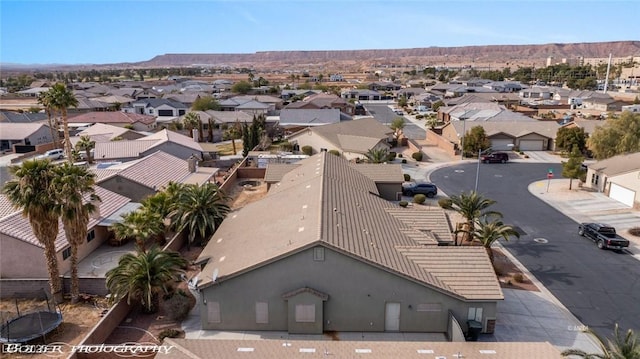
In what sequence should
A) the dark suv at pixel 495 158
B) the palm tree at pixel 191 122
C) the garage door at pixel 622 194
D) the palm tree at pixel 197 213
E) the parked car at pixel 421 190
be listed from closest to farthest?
the palm tree at pixel 197 213 → the garage door at pixel 622 194 → the parked car at pixel 421 190 → the dark suv at pixel 495 158 → the palm tree at pixel 191 122

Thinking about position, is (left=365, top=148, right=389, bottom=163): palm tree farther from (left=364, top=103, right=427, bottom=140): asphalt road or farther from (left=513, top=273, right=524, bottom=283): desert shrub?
(left=364, top=103, right=427, bottom=140): asphalt road

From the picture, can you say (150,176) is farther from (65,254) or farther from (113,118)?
(113,118)

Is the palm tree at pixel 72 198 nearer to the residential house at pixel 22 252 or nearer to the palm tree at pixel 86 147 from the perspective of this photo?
the residential house at pixel 22 252

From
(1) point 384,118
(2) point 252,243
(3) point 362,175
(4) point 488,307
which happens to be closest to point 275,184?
(3) point 362,175

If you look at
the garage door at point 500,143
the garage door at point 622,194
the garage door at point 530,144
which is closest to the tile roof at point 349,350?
the garage door at point 622,194

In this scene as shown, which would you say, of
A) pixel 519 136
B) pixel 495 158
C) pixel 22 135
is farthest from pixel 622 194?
pixel 22 135

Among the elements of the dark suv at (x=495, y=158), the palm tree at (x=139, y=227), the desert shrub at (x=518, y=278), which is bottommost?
the desert shrub at (x=518, y=278)

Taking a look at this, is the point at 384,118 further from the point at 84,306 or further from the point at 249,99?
the point at 84,306
